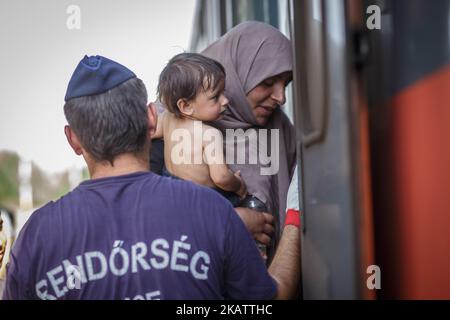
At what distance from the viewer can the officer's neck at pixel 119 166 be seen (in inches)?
63.9

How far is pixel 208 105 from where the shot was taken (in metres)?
1.73

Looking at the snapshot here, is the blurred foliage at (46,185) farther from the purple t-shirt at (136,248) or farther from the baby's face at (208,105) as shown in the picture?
the baby's face at (208,105)

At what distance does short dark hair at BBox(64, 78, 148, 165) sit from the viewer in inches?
64.3

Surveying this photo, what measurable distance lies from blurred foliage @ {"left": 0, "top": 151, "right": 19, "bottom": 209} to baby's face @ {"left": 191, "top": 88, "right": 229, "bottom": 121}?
475mm

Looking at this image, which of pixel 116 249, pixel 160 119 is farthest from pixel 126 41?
pixel 116 249

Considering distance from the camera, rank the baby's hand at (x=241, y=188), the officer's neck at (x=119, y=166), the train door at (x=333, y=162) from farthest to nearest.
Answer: the baby's hand at (x=241, y=188), the officer's neck at (x=119, y=166), the train door at (x=333, y=162)

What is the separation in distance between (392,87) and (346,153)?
0.18 m

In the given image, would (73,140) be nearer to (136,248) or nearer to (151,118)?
(151,118)

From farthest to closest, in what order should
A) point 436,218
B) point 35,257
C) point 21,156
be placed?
point 21,156
point 35,257
point 436,218

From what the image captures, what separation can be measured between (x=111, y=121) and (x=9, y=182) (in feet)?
1.01

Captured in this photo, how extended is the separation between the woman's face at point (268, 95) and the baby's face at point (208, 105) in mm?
108

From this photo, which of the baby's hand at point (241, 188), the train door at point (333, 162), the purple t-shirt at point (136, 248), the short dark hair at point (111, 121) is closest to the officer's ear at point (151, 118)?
the short dark hair at point (111, 121)
